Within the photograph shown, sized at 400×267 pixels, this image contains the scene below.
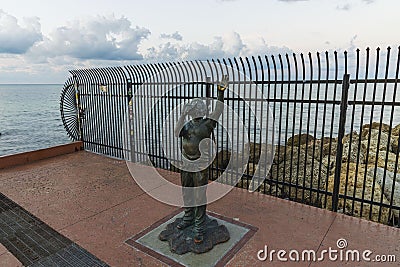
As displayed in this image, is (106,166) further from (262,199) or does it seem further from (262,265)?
(262,265)

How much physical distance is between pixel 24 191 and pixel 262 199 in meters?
4.45

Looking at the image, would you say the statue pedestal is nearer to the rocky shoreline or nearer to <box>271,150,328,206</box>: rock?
the rocky shoreline

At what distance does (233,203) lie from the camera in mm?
4488

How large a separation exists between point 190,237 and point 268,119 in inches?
94.3

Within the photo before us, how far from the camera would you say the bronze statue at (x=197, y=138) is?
3031mm

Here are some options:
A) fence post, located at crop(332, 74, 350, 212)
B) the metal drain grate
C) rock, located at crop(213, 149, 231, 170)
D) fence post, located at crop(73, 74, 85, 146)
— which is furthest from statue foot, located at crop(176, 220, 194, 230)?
fence post, located at crop(73, 74, 85, 146)

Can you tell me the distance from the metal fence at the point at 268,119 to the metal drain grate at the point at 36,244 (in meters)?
2.62

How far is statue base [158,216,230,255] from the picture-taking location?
314cm

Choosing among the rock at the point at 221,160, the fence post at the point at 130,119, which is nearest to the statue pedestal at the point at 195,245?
the rock at the point at 221,160

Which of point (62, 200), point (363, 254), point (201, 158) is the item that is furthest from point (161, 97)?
point (363, 254)

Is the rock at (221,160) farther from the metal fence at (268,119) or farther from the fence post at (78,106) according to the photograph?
the fence post at (78,106)

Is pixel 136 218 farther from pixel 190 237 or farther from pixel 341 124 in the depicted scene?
pixel 341 124

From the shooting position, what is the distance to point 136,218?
4.00 meters

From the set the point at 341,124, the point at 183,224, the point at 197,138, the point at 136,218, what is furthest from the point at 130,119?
the point at 341,124
